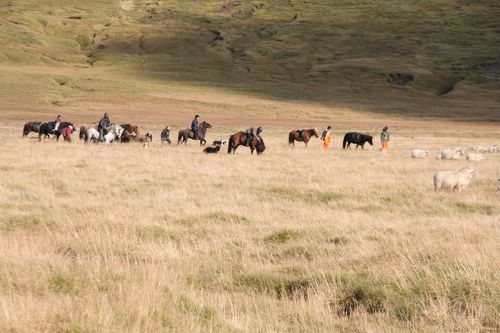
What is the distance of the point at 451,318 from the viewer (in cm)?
611

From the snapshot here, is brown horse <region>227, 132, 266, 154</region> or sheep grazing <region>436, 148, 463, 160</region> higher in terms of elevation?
sheep grazing <region>436, 148, 463, 160</region>

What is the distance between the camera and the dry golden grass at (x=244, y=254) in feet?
19.2

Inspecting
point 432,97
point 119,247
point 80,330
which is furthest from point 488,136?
point 432,97

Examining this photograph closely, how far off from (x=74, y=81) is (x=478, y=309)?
102503 millimetres

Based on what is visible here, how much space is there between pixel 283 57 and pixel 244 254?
141m

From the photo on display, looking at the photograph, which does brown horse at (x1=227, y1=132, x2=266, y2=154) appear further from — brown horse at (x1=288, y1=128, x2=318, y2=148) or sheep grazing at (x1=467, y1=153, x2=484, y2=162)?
sheep grazing at (x1=467, y1=153, x2=484, y2=162)

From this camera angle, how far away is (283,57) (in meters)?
148

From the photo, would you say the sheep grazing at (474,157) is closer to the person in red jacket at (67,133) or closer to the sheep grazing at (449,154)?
the sheep grazing at (449,154)

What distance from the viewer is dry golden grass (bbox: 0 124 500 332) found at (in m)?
5.86

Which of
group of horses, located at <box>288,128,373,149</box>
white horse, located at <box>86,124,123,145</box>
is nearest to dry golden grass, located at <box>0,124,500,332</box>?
white horse, located at <box>86,124,123,145</box>

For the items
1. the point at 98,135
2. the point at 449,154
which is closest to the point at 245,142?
the point at 98,135

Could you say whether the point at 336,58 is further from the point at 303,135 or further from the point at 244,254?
the point at 244,254

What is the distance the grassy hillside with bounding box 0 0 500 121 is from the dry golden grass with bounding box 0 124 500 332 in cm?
7145

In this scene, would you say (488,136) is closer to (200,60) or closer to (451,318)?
(451,318)
